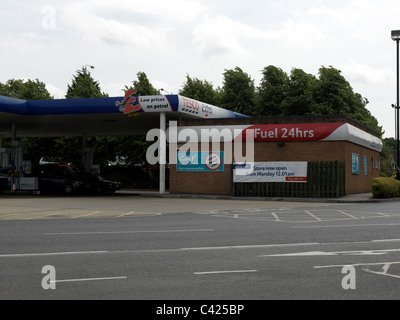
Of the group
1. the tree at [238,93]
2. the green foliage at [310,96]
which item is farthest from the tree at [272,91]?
the tree at [238,93]

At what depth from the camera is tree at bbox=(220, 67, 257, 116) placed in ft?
184

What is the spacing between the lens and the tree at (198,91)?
54.5m

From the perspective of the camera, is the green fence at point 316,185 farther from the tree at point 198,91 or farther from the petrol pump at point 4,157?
the tree at point 198,91

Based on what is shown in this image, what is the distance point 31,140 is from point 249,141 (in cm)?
2822

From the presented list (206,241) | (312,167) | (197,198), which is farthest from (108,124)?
(206,241)

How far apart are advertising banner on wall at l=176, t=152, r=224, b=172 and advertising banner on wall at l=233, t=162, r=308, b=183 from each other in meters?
1.16

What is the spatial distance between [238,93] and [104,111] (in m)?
27.5

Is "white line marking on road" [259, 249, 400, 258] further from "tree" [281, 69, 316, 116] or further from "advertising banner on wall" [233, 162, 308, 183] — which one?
"tree" [281, 69, 316, 116]

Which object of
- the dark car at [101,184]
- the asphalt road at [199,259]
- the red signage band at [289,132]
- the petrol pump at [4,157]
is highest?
the red signage band at [289,132]

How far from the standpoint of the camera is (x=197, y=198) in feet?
95.5

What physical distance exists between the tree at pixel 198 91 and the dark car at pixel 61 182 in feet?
72.0

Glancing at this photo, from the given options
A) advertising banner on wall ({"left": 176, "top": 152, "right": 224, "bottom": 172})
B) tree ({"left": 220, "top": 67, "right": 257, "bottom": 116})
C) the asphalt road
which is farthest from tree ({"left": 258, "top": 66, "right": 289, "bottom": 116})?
the asphalt road

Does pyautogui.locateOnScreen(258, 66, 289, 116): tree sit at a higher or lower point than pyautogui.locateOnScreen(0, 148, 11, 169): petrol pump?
higher

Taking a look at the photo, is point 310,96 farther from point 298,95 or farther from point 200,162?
point 200,162
